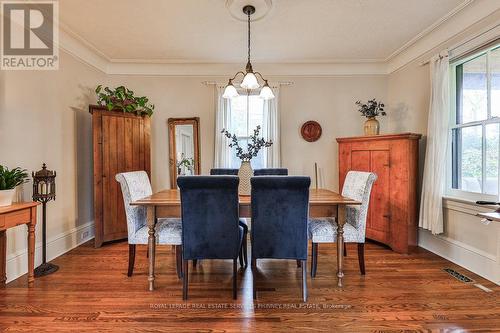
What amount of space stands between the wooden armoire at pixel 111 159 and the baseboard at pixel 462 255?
3.87 m

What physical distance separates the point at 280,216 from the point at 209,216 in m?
0.55

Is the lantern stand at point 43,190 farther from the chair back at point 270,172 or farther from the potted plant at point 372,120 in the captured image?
the potted plant at point 372,120

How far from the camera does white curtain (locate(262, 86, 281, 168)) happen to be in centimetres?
424

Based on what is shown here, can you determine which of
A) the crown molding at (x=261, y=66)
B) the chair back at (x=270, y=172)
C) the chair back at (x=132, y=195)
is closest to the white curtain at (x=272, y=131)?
Result: the crown molding at (x=261, y=66)

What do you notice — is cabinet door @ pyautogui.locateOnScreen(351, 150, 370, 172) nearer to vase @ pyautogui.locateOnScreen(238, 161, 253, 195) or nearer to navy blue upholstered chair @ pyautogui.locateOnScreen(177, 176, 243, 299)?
vase @ pyautogui.locateOnScreen(238, 161, 253, 195)

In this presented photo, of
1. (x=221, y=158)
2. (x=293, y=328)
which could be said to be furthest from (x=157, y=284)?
(x=221, y=158)

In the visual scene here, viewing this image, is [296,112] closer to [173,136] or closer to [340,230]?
[173,136]

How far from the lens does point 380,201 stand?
11.9 feet

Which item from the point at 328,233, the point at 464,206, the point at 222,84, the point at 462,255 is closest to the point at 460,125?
the point at 464,206

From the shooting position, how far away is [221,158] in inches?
167

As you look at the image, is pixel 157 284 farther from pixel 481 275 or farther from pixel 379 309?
pixel 481 275

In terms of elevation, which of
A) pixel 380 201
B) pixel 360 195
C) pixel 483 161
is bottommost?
pixel 380 201

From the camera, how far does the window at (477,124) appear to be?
268 cm

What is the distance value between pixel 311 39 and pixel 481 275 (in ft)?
10.1
